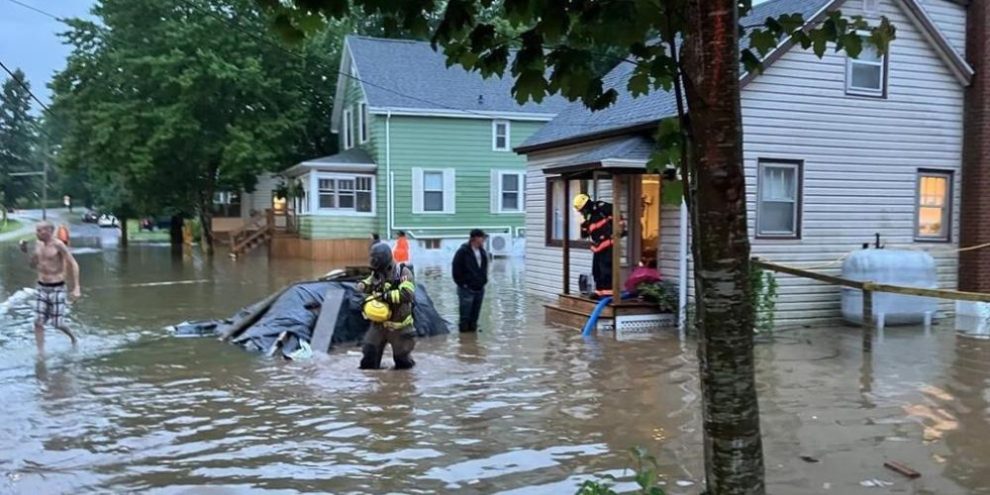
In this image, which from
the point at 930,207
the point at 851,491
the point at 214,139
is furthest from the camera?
the point at 214,139

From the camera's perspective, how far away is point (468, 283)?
12.5 metres

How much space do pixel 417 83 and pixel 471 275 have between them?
62.7ft

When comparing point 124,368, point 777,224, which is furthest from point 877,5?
point 124,368

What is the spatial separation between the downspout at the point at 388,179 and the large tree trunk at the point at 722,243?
26.9 meters

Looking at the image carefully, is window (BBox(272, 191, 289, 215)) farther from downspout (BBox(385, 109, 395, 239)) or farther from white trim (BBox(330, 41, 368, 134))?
downspout (BBox(385, 109, 395, 239))

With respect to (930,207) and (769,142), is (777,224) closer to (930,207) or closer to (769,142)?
(769,142)

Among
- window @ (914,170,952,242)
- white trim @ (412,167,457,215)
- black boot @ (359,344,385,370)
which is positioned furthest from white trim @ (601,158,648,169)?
white trim @ (412,167,457,215)

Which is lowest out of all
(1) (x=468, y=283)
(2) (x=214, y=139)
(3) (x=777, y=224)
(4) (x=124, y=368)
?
(4) (x=124, y=368)

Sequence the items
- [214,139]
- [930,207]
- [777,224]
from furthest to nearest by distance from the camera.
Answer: [214,139] → [930,207] → [777,224]

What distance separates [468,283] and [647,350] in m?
3.03

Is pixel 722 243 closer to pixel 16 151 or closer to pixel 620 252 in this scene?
pixel 620 252

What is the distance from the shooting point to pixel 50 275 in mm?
10781

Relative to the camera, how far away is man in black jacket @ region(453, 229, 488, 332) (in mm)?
12430

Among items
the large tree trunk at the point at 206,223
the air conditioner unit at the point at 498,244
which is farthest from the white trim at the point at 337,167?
the large tree trunk at the point at 206,223
